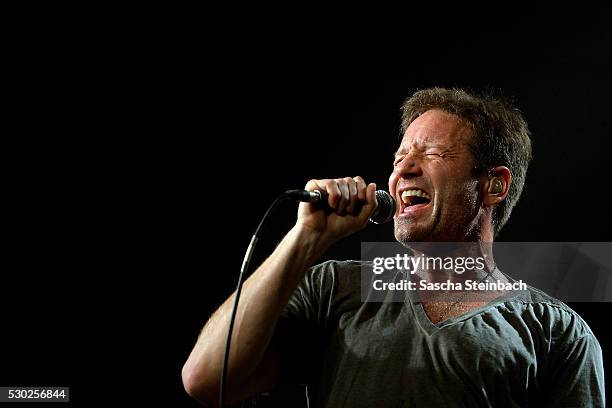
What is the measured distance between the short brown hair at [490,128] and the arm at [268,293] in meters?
0.55

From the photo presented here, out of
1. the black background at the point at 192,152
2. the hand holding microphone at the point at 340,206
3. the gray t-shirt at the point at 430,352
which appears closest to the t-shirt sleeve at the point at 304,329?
the gray t-shirt at the point at 430,352

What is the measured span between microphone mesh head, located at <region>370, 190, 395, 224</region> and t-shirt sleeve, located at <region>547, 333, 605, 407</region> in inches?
19.1

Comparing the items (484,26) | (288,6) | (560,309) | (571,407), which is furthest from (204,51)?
(571,407)

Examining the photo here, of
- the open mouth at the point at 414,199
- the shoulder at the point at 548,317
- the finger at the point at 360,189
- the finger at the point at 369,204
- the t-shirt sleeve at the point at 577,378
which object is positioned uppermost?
the finger at the point at 360,189

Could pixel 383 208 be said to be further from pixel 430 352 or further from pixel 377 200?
pixel 430 352

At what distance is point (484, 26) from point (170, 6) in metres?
1.22

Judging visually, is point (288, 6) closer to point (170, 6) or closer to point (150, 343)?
point (170, 6)

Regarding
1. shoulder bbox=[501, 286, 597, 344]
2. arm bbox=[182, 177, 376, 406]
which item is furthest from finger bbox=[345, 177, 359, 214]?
shoulder bbox=[501, 286, 597, 344]

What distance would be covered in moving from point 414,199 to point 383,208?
275mm

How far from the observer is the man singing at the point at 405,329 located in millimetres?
1206

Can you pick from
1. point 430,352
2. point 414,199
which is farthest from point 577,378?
point 414,199

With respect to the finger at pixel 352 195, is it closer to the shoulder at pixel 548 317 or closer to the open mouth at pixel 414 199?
the open mouth at pixel 414 199

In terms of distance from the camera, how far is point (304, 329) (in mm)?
1380

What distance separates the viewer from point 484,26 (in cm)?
237
